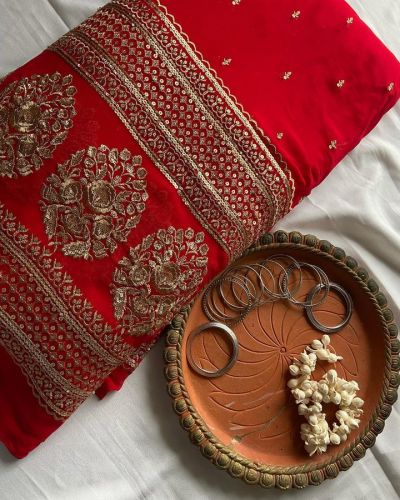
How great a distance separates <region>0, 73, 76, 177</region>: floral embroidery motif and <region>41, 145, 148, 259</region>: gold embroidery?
32 mm

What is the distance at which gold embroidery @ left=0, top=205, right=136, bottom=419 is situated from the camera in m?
0.67

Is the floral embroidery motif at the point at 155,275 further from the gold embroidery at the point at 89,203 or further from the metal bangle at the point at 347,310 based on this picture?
the metal bangle at the point at 347,310

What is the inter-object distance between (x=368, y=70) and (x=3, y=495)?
0.73 metres

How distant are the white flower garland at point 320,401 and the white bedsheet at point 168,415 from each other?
0.30ft

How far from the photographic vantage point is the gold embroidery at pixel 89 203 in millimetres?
668

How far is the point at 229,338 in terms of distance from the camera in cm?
81

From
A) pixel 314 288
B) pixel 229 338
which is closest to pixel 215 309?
pixel 229 338

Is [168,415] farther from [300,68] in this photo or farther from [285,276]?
[300,68]

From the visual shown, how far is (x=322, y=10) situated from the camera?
755 millimetres

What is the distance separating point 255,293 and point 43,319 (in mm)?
306

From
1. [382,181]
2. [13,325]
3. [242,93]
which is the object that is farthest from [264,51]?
[13,325]

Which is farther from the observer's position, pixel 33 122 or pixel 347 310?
pixel 347 310

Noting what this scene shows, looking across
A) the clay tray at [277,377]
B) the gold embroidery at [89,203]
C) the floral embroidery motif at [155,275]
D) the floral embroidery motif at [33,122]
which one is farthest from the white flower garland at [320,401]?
the floral embroidery motif at [33,122]

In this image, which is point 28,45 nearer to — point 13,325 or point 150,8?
point 150,8
